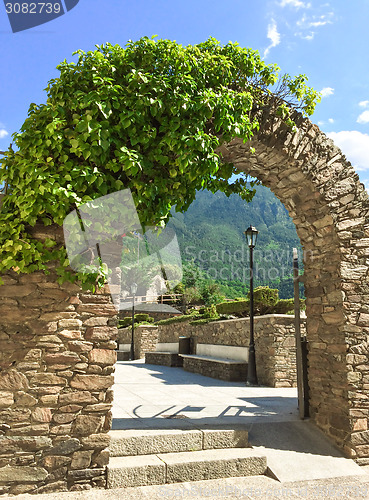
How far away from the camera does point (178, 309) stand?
2539cm

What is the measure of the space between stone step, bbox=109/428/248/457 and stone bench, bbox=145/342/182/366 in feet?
28.1

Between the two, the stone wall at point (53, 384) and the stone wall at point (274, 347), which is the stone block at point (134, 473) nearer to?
the stone wall at point (53, 384)

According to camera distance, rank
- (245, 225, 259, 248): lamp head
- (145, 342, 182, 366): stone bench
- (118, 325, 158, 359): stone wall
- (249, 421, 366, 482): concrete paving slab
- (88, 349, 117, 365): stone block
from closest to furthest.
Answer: (88, 349, 117, 365): stone block → (249, 421, 366, 482): concrete paving slab → (245, 225, 259, 248): lamp head → (145, 342, 182, 366): stone bench → (118, 325, 158, 359): stone wall

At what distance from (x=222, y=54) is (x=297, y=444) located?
437 cm

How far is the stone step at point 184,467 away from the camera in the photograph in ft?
10.4

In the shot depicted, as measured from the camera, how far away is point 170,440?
362 cm

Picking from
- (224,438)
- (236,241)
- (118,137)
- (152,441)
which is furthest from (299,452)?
(236,241)

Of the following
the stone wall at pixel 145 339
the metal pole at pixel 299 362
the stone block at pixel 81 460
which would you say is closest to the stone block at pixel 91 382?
the stone block at pixel 81 460

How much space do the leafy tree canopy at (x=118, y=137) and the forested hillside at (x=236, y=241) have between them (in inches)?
796

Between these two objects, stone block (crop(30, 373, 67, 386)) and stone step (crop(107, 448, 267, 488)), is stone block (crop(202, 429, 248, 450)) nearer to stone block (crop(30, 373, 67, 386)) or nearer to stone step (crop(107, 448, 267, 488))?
stone step (crop(107, 448, 267, 488))

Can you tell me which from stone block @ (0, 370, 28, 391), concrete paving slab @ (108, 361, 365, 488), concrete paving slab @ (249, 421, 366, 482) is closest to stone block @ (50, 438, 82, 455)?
stone block @ (0, 370, 28, 391)

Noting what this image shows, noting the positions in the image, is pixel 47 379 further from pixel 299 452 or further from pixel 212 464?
pixel 299 452

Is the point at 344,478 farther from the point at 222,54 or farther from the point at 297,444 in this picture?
the point at 222,54

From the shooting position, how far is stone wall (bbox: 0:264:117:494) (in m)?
2.97
